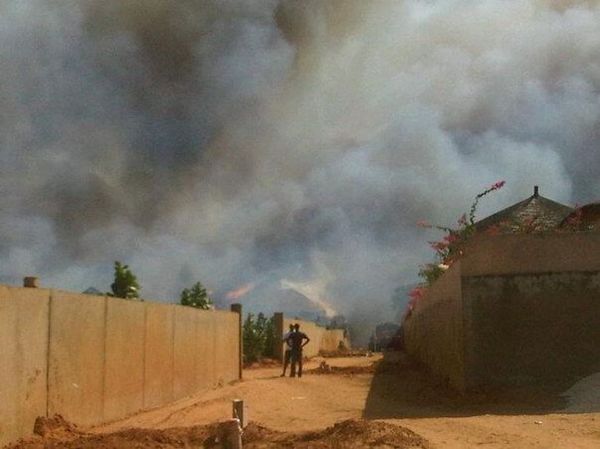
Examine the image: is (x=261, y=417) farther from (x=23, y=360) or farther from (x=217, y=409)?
(x=23, y=360)

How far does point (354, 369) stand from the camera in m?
25.6

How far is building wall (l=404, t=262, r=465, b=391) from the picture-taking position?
14.1 meters

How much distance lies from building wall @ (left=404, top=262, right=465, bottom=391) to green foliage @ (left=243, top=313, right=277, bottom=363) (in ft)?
29.1

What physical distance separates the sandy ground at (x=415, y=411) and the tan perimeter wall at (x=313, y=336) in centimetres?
1163

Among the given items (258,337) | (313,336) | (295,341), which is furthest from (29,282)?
(313,336)

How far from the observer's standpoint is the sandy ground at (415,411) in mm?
8805

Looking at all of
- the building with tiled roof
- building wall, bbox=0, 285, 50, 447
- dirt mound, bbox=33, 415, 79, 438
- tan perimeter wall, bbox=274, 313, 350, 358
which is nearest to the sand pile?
dirt mound, bbox=33, 415, 79, 438

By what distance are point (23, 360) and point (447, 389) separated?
833 cm

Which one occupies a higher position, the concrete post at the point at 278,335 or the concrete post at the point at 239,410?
the concrete post at the point at 278,335

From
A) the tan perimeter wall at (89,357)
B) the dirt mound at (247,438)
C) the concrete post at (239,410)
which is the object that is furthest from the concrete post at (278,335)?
the concrete post at (239,410)

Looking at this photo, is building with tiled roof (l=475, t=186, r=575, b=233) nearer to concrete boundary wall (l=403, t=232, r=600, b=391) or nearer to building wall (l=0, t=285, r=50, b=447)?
concrete boundary wall (l=403, t=232, r=600, b=391)

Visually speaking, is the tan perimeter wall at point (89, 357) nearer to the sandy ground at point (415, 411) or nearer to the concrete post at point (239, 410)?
the sandy ground at point (415, 411)

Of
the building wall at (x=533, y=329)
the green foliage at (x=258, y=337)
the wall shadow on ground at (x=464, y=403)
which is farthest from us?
the green foliage at (x=258, y=337)

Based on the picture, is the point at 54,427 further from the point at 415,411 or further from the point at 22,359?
the point at 415,411
